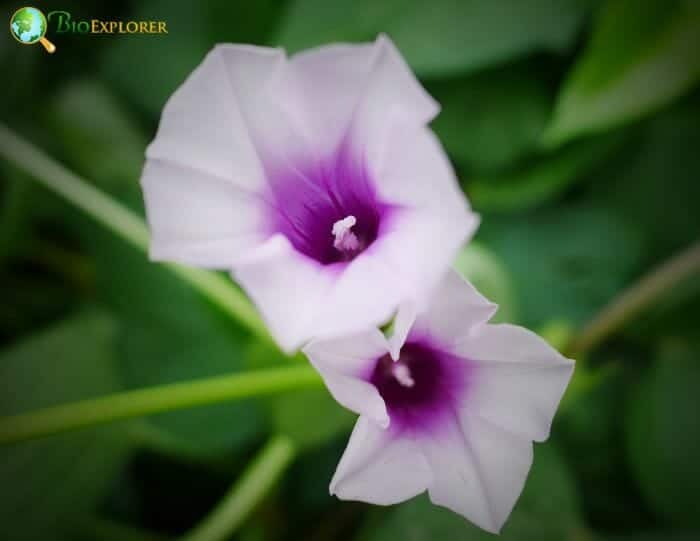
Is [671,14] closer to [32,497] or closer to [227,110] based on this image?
[227,110]

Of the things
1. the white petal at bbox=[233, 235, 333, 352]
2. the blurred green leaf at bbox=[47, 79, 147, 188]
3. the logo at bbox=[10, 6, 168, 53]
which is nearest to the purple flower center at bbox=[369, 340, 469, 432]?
the white petal at bbox=[233, 235, 333, 352]

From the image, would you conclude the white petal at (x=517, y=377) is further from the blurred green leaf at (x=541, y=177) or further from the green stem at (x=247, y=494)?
the blurred green leaf at (x=541, y=177)

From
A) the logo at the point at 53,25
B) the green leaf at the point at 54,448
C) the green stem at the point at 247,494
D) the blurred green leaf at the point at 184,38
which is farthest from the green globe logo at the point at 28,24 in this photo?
the green stem at the point at 247,494

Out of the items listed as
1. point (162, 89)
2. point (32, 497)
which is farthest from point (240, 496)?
point (162, 89)

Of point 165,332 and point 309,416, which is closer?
point 309,416

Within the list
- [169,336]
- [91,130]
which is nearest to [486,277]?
[169,336]

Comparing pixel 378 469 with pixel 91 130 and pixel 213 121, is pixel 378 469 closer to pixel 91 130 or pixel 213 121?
pixel 213 121
